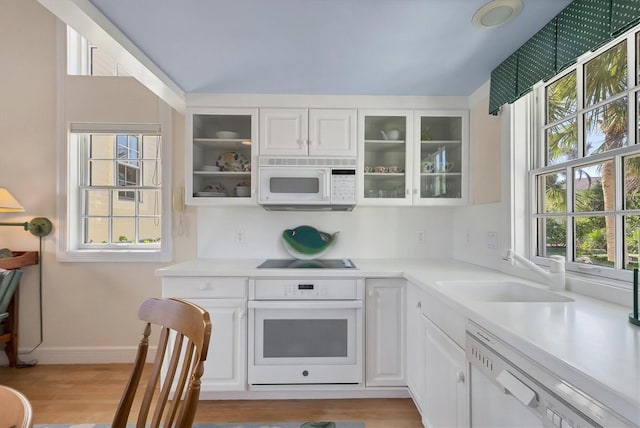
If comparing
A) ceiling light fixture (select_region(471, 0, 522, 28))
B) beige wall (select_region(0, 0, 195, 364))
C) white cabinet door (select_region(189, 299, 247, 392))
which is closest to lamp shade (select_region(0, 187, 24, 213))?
beige wall (select_region(0, 0, 195, 364))

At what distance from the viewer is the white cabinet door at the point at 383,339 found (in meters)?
1.94

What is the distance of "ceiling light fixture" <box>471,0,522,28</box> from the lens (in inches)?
50.1

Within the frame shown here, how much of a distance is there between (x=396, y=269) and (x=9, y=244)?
3.21 meters

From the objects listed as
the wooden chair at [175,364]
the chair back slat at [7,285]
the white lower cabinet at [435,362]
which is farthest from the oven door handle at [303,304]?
the chair back slat at [7,285]

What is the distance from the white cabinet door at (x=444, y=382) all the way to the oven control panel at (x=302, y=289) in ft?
1.65

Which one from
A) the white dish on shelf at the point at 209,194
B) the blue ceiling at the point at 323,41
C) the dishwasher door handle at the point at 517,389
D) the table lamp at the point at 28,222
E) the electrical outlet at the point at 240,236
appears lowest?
the dishwasher door handle at the point at 517,389

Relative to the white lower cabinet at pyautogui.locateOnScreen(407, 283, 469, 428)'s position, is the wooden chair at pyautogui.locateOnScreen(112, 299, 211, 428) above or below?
above

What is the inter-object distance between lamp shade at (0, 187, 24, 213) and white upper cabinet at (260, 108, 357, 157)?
1995mm

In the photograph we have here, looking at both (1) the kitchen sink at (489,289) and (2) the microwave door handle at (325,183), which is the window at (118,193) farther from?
(1) the kitchen sink at (489,289)

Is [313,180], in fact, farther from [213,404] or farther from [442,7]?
[213,404]

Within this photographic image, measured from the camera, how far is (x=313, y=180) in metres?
2.18

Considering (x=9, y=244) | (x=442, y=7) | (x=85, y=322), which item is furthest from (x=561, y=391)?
(x=9, y=244)

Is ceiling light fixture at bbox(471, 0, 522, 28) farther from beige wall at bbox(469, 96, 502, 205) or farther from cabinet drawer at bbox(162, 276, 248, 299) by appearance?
cabinet drawer at bbox(162, 276, 248, 299)

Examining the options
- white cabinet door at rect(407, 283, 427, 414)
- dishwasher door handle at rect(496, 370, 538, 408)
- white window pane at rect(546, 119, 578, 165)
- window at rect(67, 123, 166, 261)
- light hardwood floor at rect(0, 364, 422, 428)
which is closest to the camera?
dishwasher door handle at rect(496, 370, 538, 408)
